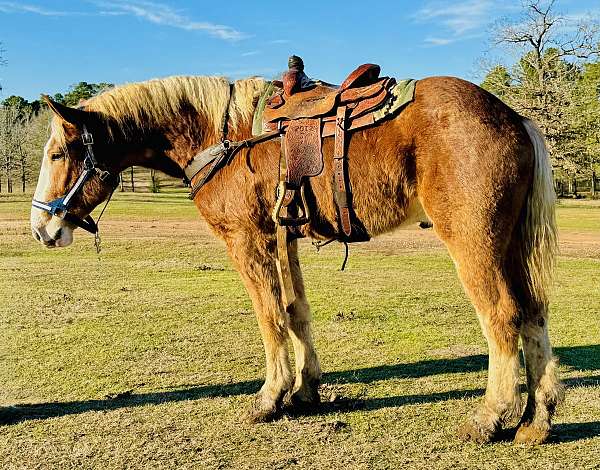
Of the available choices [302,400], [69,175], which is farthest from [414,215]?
[69,175]

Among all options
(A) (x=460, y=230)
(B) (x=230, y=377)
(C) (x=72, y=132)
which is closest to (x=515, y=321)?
(A) (x=460, y=230)

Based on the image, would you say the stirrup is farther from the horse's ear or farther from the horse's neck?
the horse's ear

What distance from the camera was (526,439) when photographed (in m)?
3.67

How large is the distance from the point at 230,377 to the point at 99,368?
1331 millimetres

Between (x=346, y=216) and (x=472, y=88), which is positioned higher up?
(x=472, y=88)

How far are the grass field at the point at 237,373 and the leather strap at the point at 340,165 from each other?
1.60 m

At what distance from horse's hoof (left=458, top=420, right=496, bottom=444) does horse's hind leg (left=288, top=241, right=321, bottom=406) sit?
119 centimetres

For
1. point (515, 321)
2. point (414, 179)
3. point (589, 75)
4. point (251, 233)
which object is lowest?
point (515, 321)

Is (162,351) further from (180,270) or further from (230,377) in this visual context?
(180,270)

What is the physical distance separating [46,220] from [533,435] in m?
3.83

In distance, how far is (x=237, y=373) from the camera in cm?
534

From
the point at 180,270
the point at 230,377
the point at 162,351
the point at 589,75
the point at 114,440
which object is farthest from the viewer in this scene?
the point at 589,75

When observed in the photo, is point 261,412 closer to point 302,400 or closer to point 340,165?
point 302,400

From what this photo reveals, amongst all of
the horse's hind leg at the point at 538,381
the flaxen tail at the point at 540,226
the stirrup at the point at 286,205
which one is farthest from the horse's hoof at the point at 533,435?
the stirrup at the point at 286,205
